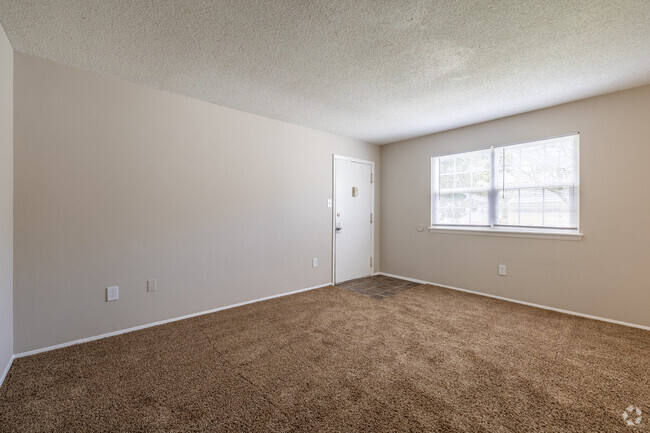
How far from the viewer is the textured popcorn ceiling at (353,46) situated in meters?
1.75

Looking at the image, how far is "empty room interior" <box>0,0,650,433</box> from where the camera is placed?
1.74 metres

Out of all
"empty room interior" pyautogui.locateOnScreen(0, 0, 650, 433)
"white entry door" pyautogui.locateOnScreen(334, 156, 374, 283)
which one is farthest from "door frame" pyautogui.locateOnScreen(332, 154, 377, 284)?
"empty room interior" pyautogui.locateOnScreen(0, 0, 650, 433)

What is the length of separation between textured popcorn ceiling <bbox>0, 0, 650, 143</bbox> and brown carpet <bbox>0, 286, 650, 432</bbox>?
7.76 feet

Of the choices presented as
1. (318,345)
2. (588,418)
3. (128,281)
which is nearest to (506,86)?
(588,418)

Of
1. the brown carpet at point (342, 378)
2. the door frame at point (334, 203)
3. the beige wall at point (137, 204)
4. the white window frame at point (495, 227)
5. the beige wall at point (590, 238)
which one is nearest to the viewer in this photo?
the brown carpet at point (342, 378)

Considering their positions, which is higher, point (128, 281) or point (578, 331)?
point (128, 281)

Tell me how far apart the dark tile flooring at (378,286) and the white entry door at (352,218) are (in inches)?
7.6

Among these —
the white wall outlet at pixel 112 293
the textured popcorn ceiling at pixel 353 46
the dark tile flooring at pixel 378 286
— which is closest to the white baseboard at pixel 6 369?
the white wall outlet at pixel 112 293

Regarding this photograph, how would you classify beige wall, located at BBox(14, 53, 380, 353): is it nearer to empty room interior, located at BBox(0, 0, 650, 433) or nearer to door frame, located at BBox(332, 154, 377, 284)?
empty room interior, located at BBox(0, 0, 650, 433)

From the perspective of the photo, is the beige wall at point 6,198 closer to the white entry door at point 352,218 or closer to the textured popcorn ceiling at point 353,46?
the textured popcorn ceiling at point 353,46

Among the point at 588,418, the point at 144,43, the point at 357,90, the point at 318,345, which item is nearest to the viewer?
the point at 588,418

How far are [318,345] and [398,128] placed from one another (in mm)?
3174

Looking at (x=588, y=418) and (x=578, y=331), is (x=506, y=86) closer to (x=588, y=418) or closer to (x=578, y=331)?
(x=578, y=331)

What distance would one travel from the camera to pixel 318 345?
2.43 m
